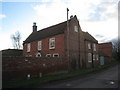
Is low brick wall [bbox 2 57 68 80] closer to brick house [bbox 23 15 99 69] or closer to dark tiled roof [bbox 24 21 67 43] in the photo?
brick house [bbox 23 15 99 69]

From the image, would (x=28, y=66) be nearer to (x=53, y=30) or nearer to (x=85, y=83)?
(x=85, y=83)

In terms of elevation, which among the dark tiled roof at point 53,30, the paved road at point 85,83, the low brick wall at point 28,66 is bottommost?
the paved road at point 85,83

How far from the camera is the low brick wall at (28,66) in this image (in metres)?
11.0

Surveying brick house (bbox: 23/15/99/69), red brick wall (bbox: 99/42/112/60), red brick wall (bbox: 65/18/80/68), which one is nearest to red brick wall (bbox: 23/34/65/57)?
brick house (bbox: 23/15/99/69)

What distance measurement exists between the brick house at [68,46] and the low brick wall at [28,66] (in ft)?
7.72

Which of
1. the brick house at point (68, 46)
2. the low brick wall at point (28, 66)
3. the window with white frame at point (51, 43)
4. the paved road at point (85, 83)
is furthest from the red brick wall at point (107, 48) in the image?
the paved road at point (85, 83)

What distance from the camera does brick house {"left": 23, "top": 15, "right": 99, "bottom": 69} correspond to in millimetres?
20055

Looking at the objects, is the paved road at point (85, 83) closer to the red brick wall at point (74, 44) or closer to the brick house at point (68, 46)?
the brick house at point (68, 46)

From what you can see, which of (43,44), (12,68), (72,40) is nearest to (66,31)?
(72,40)

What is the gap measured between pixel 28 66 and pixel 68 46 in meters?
8.41

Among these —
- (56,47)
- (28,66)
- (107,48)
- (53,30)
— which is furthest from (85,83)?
(107,48)

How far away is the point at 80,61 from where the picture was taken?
2264 centimetres

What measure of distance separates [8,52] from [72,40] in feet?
66.7

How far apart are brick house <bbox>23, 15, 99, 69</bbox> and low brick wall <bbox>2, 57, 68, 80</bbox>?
2.35 meters
